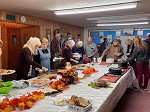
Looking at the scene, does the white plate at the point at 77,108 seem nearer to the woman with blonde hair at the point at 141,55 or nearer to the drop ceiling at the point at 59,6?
the drop ceiling at the point at 59,6

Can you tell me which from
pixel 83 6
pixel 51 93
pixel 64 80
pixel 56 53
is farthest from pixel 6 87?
pixel 56 53

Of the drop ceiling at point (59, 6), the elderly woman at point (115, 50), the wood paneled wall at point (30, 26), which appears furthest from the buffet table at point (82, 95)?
the wood paneled wall at point (30, 26)

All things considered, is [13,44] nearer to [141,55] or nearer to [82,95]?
[141,55]

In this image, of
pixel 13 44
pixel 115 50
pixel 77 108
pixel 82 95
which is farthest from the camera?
pixel 13 44

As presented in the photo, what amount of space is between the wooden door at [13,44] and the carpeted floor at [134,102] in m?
4.59

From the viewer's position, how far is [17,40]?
652cm

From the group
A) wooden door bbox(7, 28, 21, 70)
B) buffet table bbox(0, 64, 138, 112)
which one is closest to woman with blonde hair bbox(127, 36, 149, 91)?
buffet table bbox(0, 64, 138, 112)

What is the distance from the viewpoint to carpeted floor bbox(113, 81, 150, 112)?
3.04m

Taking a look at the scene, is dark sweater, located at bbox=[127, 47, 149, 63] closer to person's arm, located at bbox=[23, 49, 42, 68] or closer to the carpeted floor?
the carpeted floor

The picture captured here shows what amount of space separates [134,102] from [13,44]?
16.6 feet

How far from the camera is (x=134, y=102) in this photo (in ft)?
11.2

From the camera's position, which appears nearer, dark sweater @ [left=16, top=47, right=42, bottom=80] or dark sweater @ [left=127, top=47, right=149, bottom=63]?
dark sweater @ [left=16, top=47, right=42, bottom=80]

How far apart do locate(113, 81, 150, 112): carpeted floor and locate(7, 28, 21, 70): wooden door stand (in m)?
4.59

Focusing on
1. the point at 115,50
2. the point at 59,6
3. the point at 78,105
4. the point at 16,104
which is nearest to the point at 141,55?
the point at 115,50
